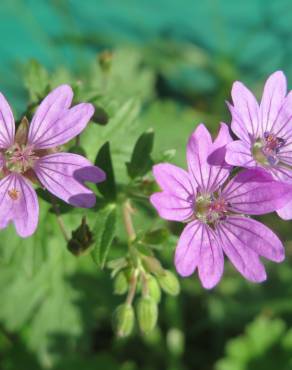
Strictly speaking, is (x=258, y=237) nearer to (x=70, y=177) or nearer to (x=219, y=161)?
(x=219, y=161)

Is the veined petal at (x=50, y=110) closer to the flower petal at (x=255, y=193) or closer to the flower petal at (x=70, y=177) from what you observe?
the flower petal at (x=70, y=177)

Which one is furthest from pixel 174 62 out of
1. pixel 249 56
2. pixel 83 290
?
pixel 83 290

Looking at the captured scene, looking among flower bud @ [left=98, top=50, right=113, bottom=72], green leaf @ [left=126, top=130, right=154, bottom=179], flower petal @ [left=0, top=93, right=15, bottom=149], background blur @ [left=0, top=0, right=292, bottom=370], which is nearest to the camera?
flower petal @ [left=0, top=93, right=15, bottom=149]

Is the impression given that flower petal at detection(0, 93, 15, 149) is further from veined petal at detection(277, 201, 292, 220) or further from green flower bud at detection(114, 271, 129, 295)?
veined petal at detection(277, 201, 292, 220)

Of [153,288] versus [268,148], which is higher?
[268,148]

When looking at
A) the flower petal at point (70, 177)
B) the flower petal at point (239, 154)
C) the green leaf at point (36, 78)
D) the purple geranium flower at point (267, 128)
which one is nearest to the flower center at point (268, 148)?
the purple geranium flower at point (267, 128)

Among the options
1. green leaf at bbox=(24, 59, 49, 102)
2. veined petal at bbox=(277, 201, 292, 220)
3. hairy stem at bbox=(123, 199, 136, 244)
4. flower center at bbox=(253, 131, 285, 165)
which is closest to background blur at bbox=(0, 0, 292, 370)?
green leaf at bbox=(24, 59, 49, 102)

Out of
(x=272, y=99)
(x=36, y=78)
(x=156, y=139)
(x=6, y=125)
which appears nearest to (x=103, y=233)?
(x=6, y=125)
